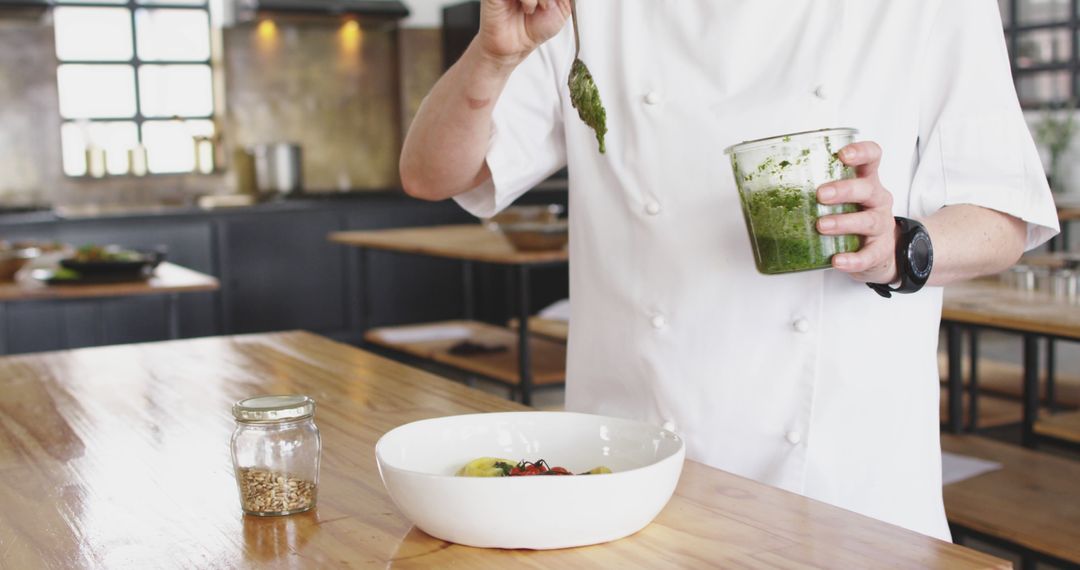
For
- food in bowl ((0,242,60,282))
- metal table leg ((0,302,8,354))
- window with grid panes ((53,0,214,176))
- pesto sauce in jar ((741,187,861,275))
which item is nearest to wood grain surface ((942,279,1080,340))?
pesto sauce in jar ((741,187,861,275))

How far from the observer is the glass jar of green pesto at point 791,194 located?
1097 mm

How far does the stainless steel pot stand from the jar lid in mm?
6895

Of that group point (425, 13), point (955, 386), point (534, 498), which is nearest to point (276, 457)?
point (534, 498)

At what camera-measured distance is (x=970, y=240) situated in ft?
4.42

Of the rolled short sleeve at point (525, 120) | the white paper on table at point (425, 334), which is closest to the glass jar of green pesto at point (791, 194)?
the rolled short sleeve at point (525, 120)

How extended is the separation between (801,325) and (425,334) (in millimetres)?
4047

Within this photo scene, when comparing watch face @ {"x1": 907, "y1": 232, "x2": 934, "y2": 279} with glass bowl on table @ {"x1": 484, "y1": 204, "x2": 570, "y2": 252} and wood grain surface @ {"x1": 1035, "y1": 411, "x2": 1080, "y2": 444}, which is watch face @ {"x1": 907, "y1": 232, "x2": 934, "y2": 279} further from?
glass bowl on table @ {"x1": 484, "y1": 204, "x2": 570, "y2": 252}

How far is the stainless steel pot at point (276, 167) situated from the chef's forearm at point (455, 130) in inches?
252

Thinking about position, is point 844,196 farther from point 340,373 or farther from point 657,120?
point 340,373

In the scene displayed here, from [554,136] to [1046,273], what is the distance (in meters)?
1.85

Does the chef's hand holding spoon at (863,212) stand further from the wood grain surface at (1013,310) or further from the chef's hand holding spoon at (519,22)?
the wood grain surface at (1013,310)

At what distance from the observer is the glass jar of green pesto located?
1097mm

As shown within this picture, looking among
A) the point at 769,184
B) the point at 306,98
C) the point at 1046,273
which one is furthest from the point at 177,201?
the point at 769,184

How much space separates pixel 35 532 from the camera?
1068 mm
